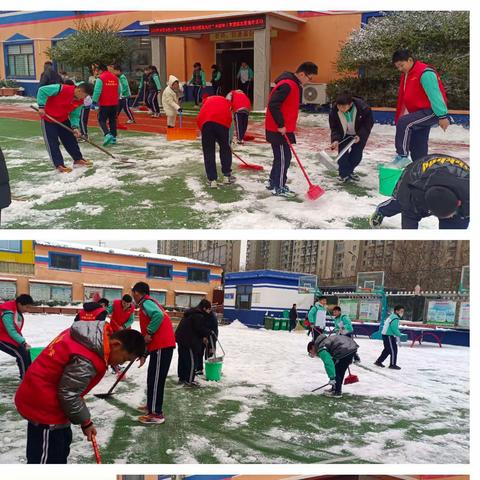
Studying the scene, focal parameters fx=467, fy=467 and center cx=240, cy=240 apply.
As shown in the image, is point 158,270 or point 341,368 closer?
point 158,270

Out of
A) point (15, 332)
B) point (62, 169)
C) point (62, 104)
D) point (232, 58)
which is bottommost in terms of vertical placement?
point (15, 332)

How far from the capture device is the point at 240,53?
721 cm

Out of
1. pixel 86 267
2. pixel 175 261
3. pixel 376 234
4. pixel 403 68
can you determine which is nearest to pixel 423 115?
pixel 403 68

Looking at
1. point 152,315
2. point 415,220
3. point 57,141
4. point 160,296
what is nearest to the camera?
point 152,315

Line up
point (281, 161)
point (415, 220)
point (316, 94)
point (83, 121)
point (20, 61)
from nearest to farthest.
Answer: point (415, 220) < point (281, 161) < point (83, 121) < point (316, 94) < point (20, 61)

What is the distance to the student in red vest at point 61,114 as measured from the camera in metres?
3.78

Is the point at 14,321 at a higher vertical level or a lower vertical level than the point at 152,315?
lower

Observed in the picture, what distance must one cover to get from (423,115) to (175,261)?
6.57 ft

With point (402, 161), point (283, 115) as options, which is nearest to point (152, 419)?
point (283, 115)

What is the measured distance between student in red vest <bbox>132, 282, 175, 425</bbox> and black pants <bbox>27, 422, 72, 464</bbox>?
657mm

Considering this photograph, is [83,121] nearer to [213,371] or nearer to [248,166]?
[248,166]

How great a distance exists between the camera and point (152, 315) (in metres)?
2.58

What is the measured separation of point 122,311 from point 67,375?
1.32 meters

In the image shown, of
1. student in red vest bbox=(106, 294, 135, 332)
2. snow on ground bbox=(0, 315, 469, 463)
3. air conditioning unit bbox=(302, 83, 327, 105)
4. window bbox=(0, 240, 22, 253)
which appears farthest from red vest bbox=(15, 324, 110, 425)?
air conditioning unit bbox=(302, 83, 327, 105)
